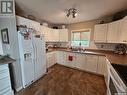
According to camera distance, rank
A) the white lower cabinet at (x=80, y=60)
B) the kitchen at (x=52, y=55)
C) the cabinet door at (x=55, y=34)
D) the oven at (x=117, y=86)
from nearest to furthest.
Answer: the oven at (x=117, y=86) → the kitchen at (x=52, y=55) → the white lower cabinet at (x=80, y=60) → the cabinet door at (x=55, y=34)

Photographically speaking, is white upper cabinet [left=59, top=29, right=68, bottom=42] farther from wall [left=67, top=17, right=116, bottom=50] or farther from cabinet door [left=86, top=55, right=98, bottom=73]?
cabinet door [left=86, top=55, right=98, bottom=73]

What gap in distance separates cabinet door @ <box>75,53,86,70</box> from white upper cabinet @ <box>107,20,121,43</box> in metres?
1.18

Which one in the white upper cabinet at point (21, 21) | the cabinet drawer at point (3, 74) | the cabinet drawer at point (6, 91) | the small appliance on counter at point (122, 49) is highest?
the white upper cabinet at point (21, 21)

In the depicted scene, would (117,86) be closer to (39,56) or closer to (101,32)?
(39,56)

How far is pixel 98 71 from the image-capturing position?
2945 mm

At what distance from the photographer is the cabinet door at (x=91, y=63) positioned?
2.97 meters

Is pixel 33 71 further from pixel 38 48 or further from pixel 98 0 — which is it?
pixel 98 0

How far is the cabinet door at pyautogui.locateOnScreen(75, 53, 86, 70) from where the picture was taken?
10.8ft

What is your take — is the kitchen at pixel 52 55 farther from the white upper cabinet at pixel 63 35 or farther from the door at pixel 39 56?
the white upper cabinet at pixel 63 35

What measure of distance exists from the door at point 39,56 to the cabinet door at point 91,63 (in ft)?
5.92

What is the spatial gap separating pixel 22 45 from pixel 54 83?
5.00ft

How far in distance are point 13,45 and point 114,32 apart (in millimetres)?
3173

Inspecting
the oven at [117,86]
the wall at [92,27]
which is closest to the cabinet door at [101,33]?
the wall at [92,27]

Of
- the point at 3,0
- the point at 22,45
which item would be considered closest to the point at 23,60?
the point at 22,45
